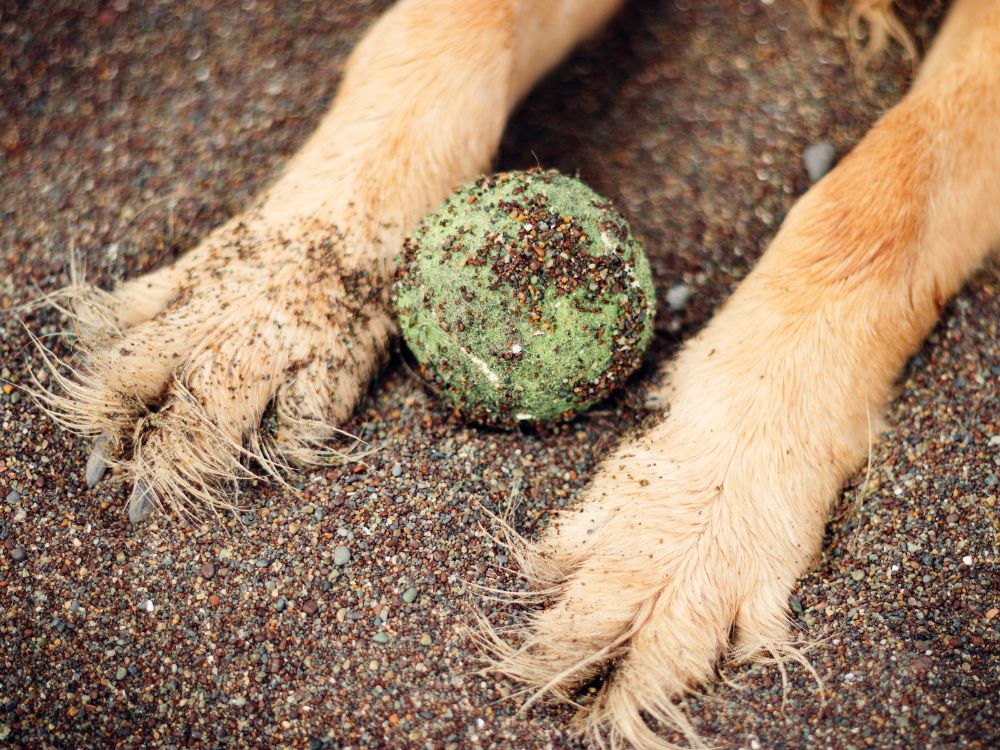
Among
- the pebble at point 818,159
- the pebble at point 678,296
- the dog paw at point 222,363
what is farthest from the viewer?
the pebble at point 818,159

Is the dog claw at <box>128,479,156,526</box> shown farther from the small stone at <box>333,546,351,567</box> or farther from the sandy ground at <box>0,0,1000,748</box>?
the small stone at <box>333,546,351,567</box>

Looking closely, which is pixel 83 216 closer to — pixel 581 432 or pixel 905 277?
pixel 581 432

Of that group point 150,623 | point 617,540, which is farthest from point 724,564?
point 150,623

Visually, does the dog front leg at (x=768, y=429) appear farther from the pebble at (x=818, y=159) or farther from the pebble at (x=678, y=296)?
the pebble at (x=818, y=159)

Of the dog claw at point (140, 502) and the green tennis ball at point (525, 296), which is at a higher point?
the green tennis ball at point (525, 296)

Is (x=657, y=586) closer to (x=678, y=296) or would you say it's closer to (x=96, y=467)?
(x=678, y=296)

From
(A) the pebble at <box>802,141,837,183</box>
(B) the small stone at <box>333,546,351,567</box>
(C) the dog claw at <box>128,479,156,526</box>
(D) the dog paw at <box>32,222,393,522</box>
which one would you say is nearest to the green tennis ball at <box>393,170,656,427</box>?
(D) the dog paw at <box>32,222,393,522</box>

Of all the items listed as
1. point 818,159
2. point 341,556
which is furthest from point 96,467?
point 818,159

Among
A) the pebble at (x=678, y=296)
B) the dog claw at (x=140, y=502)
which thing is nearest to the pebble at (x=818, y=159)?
the pebble at (x=678, y=296)
